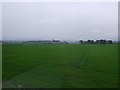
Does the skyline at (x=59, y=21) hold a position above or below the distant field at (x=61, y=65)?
above

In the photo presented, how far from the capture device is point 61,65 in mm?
2379

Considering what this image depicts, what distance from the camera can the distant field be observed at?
209cm

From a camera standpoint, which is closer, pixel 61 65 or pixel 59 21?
pixel 59 21

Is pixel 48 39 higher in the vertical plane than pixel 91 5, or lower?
lower

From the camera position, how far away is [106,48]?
7.20 feet

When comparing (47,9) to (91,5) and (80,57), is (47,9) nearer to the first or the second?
(91,5)

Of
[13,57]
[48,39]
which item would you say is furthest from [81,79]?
[13,57]

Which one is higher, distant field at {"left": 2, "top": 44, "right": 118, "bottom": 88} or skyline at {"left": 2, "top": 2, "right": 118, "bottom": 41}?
skyline at {"left": 2, "top": 2, "right": 118, "bottom": 41}

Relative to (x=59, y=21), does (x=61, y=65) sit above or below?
below

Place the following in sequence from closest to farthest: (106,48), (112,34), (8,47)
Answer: (112,34)
(106,48)
(8,47)

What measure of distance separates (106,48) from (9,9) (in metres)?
1.29

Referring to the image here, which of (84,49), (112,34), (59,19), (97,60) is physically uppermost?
(59,19)

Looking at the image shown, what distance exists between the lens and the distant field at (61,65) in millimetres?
2094

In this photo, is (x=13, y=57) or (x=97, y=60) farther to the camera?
(x=13, y=57)
